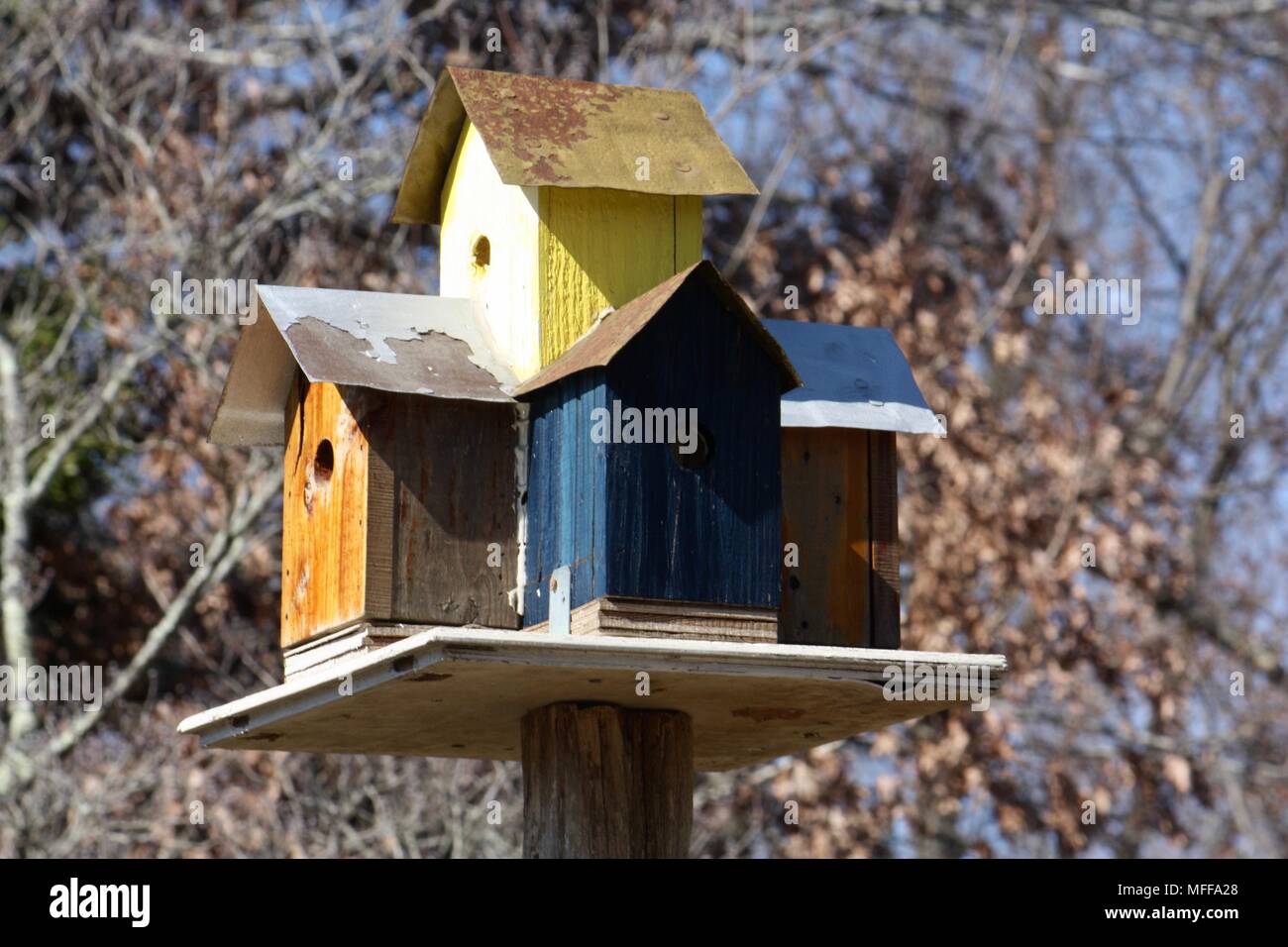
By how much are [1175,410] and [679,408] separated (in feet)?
38.3

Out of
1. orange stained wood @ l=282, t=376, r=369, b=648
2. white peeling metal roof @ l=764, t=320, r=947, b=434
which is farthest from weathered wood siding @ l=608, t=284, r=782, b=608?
orange stained wood @ l=282, t=376, r=369, b=648

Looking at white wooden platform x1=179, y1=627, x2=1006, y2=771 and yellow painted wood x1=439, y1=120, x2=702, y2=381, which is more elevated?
yellow painted wood x1=439, y1=120, x2=702, y2=381

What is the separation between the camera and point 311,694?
568 centimetres

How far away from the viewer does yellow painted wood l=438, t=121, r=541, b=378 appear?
19.9 ft

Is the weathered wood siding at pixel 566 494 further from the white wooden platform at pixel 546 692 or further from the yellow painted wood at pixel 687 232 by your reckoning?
the yellow painted wood at pixel 687 232

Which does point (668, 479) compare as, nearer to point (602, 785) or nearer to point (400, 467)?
point (400, 467)

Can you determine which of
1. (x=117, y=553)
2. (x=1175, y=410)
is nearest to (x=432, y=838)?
(x=117, y=553)

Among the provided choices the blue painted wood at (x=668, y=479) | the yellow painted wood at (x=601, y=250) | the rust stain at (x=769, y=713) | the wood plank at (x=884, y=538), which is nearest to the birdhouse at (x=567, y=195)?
the yellow painted wood at (x=601, y=250)

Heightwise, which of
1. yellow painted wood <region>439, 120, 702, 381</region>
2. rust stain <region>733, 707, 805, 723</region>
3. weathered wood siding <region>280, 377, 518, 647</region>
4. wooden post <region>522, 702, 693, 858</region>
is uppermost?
yellow painted wood <region>439, 120, 702, 381</region>

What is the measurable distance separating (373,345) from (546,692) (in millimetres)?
997

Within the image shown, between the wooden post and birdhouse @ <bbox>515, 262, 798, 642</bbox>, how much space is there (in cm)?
36

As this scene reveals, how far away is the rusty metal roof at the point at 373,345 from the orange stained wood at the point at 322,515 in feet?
0.53

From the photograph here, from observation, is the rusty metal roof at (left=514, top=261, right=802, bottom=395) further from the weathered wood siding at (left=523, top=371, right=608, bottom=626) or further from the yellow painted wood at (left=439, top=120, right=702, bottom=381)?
the yellow painted wood at (left=439, top=120, right=702, bottom=381)

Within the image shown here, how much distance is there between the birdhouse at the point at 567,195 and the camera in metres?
6.11
